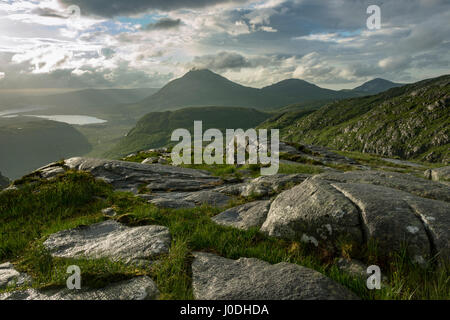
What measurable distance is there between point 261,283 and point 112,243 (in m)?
4.05

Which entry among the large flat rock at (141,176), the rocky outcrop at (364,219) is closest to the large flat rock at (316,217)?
the rocky outcrop at (364,219)

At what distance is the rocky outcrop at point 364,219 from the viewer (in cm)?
567

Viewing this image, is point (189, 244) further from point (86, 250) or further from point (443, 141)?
point (443, 141)

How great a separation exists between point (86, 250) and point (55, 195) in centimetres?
544

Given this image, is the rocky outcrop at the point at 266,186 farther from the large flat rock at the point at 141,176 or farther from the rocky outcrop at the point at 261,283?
the rocky outcrop at the point at 261,283

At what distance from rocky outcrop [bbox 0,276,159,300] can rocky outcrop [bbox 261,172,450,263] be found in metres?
3.77

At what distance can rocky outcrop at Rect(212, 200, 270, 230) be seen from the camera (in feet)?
26.1

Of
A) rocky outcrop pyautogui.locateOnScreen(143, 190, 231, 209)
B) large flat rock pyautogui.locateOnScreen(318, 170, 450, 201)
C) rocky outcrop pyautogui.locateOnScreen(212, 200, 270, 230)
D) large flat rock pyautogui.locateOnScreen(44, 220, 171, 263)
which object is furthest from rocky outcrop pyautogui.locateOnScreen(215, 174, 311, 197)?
large flat rock pyautogui.locateOnScreen(44, 220, 171, 263)

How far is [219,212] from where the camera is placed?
31.2ft

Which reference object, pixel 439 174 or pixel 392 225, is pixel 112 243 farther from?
pixel 439 174

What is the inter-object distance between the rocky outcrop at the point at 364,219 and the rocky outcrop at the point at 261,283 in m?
1.99

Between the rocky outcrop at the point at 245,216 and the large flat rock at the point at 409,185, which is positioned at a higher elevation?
the large flat rock at the point at 409,185

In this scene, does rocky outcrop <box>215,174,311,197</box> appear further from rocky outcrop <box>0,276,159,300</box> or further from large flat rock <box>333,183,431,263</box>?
rocky outcrop <box>0,276,159,300</box>
